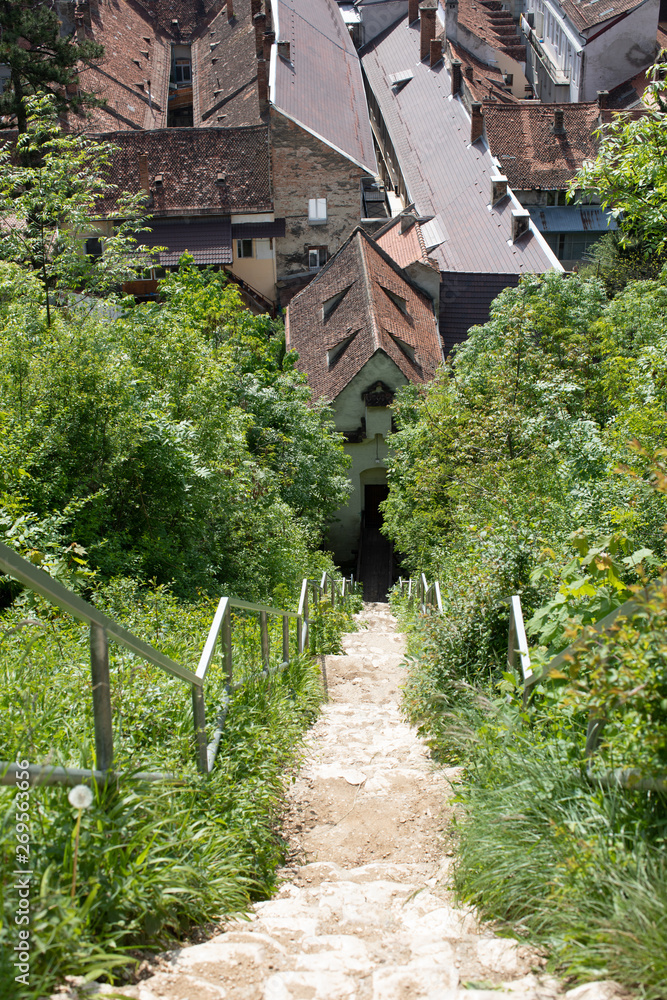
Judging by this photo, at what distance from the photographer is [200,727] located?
4867mm

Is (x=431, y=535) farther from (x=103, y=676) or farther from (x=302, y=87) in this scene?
(x=302, y=87)

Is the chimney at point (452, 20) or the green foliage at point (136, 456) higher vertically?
the chimney at point (452, 20)

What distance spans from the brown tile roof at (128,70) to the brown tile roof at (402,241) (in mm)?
14721

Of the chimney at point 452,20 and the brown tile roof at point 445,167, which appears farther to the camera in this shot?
the chimney at point 452,20

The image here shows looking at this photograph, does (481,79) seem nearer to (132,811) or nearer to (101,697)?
(101,697)

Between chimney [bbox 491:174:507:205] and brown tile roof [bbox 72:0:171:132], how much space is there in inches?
733

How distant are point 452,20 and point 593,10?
879 centimetres

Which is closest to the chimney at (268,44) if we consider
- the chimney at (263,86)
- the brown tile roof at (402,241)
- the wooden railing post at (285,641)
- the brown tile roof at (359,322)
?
the chimney at (263,86)

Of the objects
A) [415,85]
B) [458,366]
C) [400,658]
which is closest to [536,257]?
[458,366]

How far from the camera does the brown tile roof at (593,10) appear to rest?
48.5 metres

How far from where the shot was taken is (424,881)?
15.9 feet

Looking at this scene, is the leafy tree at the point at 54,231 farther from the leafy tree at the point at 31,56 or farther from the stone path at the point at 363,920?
the stone path at the point at 363,920

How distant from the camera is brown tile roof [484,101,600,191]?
42781 millimetres

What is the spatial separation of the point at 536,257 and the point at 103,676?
115 ft
